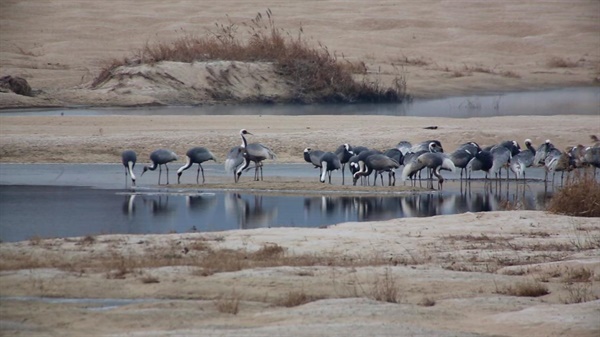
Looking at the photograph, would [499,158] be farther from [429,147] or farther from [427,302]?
[427,302]

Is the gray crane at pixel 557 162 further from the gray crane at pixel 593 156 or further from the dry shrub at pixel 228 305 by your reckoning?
the dry shrub at pixel 228 305

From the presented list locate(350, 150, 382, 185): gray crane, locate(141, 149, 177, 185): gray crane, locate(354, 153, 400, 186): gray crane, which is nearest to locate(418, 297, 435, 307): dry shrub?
locate(354, 153, 400, 186): gray crane

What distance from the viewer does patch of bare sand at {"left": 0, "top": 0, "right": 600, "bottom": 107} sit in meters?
34.8

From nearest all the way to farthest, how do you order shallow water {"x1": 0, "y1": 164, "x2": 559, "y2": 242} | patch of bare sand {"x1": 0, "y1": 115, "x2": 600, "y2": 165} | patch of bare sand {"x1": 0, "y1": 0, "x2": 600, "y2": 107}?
shallow water {"x1": 0, "y1": 164, "x2": 559, "y2": 242}
patch of bare sand {"x1": 0, "y1": 115, "x2": 600, "y2": 165}
patch of bare sand {"x1": 0, "y1": 0, "x2": 600, "y2": 107}

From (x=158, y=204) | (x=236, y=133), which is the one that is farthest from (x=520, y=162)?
(x=236, y=133)

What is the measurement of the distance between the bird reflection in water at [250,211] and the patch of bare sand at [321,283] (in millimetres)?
1993

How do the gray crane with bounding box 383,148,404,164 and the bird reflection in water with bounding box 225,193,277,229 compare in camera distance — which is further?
the gray crane with bounding box 383,148,404,164

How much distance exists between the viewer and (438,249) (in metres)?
11.4

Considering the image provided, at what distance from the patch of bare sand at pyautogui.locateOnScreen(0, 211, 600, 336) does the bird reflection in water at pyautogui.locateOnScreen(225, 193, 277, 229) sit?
1.99 metres

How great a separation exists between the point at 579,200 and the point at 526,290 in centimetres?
502

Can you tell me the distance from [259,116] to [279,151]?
4.11m

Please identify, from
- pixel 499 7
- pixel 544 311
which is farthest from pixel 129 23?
pixel 544 311

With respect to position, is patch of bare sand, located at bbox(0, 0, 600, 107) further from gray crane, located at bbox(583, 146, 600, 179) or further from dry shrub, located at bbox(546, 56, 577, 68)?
gray crane, located at bbox(583, 146, 600, 179)

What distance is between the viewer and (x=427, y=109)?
103 feet
